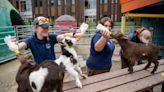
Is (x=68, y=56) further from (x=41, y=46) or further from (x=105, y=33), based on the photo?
(x=105, y=33)

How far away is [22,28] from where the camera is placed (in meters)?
12.8

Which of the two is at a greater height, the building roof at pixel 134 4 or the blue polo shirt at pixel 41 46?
the building roof at pixel 134 4

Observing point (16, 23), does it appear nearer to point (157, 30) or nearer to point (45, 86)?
point (157, 30)

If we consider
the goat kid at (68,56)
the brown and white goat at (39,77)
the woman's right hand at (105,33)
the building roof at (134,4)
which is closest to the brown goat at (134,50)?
the woman's right hand at (105,33)

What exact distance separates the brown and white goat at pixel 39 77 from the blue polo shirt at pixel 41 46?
640mm

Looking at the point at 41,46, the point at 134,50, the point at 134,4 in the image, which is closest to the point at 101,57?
the point at 134,50

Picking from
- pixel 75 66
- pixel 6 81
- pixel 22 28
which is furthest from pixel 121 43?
pixel 22 28

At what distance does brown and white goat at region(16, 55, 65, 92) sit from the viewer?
92.6 inches

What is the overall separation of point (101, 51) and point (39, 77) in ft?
5.10

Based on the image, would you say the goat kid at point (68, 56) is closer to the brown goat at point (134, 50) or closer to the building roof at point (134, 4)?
the brown goat at point (134, 50)

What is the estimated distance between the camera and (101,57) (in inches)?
151

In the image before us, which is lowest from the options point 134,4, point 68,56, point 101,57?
point 101,57

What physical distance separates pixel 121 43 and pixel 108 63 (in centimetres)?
40

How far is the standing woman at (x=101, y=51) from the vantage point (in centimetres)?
357
